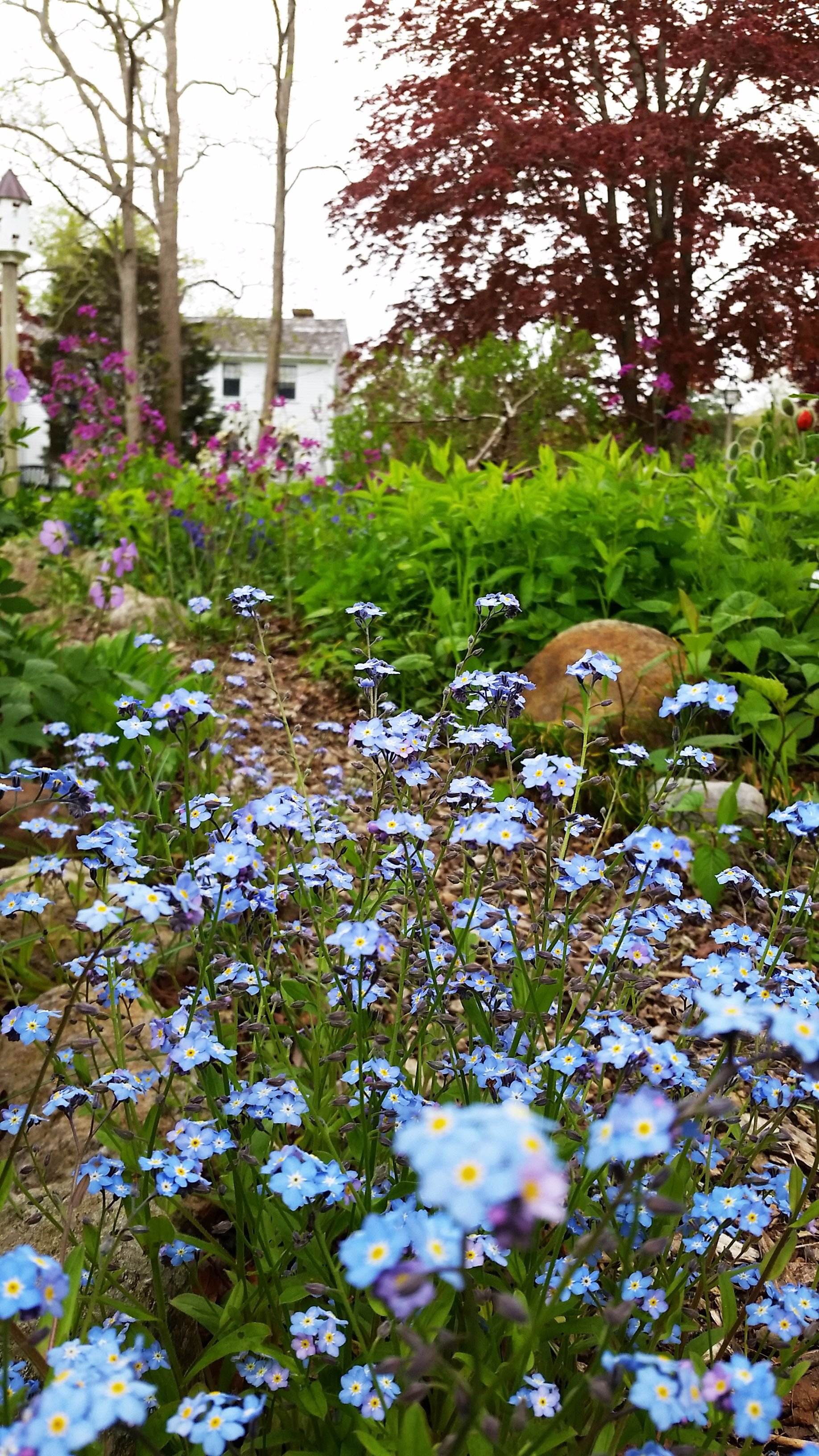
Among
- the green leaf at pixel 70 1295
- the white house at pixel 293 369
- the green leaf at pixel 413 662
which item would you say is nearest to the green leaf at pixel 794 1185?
the green leaf at pixel 70 1295

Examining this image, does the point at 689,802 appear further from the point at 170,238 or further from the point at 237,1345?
the point at 170,238

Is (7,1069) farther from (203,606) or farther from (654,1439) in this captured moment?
(654,1439)

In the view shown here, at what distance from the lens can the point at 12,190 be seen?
650 centimetres


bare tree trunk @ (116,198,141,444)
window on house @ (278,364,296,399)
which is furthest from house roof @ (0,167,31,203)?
window on house @ (278,364,296,399)

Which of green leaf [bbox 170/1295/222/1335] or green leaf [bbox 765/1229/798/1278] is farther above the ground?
green leaf [bbox 765/1229/798/1278]

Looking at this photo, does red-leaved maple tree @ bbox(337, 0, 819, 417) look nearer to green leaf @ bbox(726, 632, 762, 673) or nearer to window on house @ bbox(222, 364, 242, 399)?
green leaf @ bbox(726, 632, 762, 673)

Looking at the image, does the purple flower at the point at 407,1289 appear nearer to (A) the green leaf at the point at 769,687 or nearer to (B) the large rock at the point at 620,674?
(A) the green leaf at the point at 769,687

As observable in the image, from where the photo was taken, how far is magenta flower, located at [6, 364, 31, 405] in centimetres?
→ 372

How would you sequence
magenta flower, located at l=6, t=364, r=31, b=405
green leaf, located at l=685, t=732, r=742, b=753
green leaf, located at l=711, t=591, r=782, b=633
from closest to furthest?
green leaf, located at l=685, t=732, r=742, b=753, green leaf, located at l=711, t=591, r=782, b=633, magenta flower, located at l=6, t=364, r=31, b=405

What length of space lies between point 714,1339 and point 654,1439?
14 centimetres

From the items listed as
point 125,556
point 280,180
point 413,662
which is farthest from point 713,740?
point 280,180

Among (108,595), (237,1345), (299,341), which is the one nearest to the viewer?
(237,1345)

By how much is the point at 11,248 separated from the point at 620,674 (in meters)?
5.40

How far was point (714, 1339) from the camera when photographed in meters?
1.23
